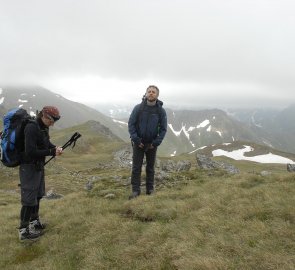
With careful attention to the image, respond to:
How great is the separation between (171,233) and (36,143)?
17.6 feet

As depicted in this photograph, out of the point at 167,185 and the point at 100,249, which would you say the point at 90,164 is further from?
the point at 100,249

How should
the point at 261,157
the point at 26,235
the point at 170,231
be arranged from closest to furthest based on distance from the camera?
the point at 170,231 < the point at 26,235 < the point at 261,157

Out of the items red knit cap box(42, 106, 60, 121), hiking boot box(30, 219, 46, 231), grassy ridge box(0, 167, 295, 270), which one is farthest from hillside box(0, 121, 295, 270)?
red knit cap box(42, 106, 60, 121)

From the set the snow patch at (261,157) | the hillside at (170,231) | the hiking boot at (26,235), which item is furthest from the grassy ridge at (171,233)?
the snow patch at (261,157)

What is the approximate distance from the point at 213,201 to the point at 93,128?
133 m

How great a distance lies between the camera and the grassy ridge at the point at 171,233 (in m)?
8.87

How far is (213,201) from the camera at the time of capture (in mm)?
13242

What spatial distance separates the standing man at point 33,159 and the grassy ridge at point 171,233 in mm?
1054

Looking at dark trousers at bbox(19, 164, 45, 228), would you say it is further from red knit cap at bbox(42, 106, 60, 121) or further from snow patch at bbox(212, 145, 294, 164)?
snow patch at bbox(212, 145, 294, 164)

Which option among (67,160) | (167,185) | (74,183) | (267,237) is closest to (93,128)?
(67,160)

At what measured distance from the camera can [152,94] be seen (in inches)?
581

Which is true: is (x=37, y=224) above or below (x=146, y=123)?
below

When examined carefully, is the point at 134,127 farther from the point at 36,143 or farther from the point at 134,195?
the point at 36,143

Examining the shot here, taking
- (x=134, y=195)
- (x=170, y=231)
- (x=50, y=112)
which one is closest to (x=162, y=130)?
(x=134, y=195)
